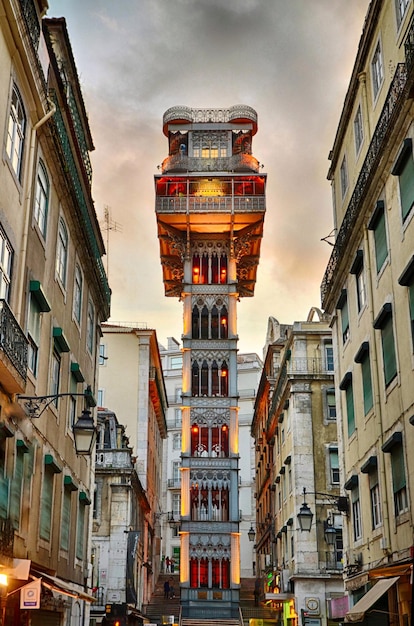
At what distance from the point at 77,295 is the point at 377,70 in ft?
35.3

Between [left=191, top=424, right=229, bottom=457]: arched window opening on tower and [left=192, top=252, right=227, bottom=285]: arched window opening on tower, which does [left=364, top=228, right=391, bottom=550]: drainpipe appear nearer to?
[left=191, top=424, right=229, bottom=457]: arched window opening on tower

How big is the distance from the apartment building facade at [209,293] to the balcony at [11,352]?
40.0 metres

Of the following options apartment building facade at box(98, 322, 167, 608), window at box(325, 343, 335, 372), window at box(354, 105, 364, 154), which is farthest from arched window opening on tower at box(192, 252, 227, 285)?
window at box(354, 105, 364, 154)

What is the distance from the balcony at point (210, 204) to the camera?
58.6 metres

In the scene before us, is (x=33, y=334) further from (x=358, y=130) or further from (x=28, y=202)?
(x=358, y=130)

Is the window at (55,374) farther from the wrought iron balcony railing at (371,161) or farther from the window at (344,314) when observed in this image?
the window at (344,314)

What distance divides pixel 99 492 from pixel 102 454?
6.37 ft

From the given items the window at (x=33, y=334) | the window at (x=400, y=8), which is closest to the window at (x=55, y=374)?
the window at (x=33, y=334)

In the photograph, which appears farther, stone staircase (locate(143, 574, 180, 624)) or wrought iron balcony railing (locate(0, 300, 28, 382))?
stone staircase (locate(143, 574, 180, 624))

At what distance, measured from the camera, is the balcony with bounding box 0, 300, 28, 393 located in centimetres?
1337

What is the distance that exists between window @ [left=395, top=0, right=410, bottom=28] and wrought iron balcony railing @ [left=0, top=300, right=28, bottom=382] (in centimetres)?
1146

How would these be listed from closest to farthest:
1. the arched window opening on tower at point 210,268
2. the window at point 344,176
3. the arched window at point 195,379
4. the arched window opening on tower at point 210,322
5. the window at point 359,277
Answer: the window at point 359,277 → the window at point 344,176 → the arched window at point 195,379 → the arched window opening on tower at point 210,322 → the arched window opening on tower at point 210,268

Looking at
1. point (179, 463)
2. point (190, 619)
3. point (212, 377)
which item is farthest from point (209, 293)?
point (179, 463)

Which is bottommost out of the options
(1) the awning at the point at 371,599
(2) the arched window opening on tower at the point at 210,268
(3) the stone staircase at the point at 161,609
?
(1) the awning at the point at 371,599
